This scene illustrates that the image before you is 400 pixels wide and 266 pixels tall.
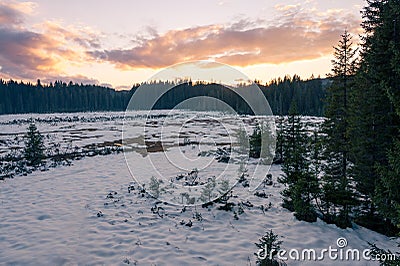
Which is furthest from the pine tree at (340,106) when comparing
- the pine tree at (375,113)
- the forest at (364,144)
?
the pine tree at (375,113)

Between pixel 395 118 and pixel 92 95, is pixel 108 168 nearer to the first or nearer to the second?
pixel 395 118

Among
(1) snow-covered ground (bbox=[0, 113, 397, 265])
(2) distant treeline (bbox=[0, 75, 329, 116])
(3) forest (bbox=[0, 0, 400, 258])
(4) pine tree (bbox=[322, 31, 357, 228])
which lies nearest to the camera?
(1) snow-covered ground (bbox=[0, 113, 397, 265])

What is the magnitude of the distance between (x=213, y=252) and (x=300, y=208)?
3755 millimetres

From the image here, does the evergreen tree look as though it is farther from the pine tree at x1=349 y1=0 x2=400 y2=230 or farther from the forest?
the pine tree at x1=349 y1=0 x2=400 y2=230

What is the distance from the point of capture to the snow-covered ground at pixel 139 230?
6.86m

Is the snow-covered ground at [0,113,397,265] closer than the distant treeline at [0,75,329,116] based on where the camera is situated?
Yes

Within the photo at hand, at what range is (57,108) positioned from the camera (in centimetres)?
12269

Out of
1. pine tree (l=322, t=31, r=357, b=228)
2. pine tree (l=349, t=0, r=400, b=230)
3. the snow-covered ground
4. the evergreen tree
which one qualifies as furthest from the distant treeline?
the evergreen tree

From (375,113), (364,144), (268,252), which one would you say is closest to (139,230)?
(268,252)

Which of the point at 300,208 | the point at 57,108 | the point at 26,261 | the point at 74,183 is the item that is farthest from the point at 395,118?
the point at 57,108

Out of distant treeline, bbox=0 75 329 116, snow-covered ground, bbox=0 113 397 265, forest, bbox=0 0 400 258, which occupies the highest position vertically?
distant treeline, bbox=0 75 329 116

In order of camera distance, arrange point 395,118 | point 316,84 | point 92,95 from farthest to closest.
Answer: point 92,95
point 316,84
point 395,118

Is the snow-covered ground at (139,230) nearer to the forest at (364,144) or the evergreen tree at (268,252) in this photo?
the evergreen tree at (268,252)

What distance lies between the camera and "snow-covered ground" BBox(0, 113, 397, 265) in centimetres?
686
